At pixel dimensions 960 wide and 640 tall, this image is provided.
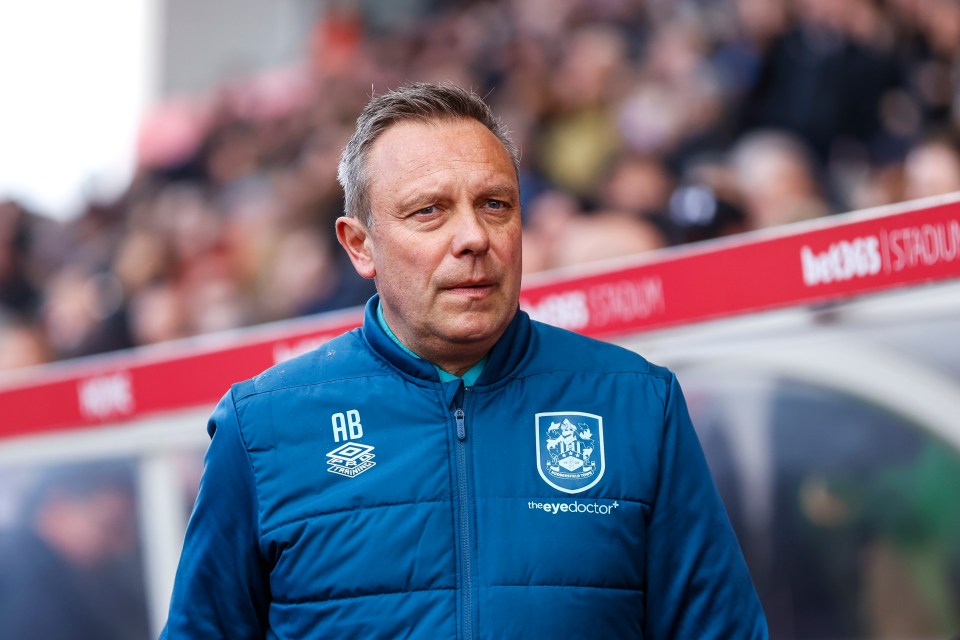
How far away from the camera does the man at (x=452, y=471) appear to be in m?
1.41

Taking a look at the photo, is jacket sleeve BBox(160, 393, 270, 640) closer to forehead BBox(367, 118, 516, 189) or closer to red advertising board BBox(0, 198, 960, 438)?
forehead BBox(367, 118, 516, 189)

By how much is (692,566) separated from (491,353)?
367 mm

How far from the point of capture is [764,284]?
8.52ft

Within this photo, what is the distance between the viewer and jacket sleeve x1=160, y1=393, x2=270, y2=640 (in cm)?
146

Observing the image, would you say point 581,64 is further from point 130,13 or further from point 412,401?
point 130,13

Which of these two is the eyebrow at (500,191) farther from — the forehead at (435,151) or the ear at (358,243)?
the ear at (358,243)

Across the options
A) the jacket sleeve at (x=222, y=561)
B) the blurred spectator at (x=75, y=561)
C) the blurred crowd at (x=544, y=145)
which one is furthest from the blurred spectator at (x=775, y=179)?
the blurred spectator at (x=75, y=561)

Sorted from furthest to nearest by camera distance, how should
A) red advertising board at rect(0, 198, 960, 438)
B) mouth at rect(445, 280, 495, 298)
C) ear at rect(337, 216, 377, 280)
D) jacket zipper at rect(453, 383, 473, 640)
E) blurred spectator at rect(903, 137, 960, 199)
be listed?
blurred spectator at rect(903, 137, 960, 199), red advertising board at rect(0, 198, 960, 438), ear at rect(337, 216, 377, 280), mouth at rect(445, 280, 495, 298), jacket zipper at rect(453, 383, 473, 640)

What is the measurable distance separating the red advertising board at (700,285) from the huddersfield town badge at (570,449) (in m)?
1.17

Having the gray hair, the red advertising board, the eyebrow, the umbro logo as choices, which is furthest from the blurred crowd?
the umbro logo

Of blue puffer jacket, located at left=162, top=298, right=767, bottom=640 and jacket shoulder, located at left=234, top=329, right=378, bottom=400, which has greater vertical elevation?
jacket shoulder, located at left=234, top=329, right=378, bottom=400

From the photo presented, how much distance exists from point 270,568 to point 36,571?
3.14m

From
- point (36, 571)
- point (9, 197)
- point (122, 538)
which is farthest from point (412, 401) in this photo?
point (9, 197)

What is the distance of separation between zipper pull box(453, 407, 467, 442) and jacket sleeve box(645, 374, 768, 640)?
0.25 metres
